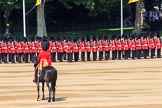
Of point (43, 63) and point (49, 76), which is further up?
point (43, 63)

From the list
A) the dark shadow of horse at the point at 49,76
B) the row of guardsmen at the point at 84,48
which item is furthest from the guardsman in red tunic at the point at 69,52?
the dark shadow of horse at the point at 49,76

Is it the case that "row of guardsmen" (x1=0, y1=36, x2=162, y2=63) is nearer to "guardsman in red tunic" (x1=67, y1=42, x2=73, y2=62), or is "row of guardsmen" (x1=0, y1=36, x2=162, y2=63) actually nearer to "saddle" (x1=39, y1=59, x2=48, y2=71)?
"guardsman in red tunic" (x1=67, y1=42, x2=73, y2=62)

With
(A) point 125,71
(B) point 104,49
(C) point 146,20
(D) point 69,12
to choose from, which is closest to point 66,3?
(D) point 69,12

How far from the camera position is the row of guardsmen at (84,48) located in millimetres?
26672

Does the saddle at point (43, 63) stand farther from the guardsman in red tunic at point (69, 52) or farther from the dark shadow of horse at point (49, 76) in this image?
the guardsman in red tunic at point (69, 52)

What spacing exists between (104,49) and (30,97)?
448 inches

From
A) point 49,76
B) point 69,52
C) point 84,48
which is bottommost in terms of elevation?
point 49,76

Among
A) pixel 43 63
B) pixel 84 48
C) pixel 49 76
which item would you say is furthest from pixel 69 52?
pixel 49 76

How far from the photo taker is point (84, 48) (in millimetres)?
26953

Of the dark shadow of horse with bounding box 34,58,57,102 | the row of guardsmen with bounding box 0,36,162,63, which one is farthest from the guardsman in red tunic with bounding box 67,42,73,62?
the dark shadow of horse with bounding box 34,58,57,102

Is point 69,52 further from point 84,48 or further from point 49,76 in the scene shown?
point 49,76

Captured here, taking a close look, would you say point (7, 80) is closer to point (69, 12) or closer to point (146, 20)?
point (69, 12)

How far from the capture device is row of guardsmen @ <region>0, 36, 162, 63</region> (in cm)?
2667

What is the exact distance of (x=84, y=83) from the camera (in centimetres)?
1930
